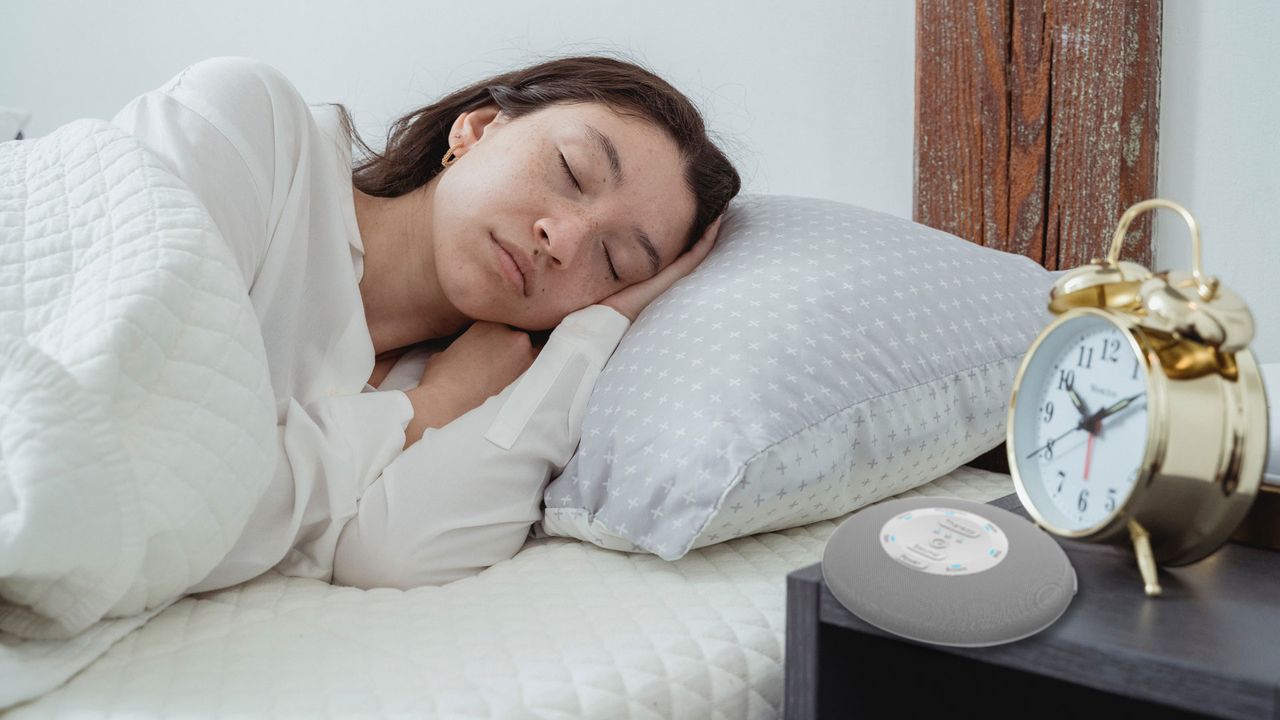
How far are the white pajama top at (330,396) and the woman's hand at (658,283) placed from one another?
3 cm

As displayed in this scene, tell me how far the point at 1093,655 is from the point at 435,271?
93cm

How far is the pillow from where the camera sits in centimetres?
86

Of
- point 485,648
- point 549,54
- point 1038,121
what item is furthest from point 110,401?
point 549,54

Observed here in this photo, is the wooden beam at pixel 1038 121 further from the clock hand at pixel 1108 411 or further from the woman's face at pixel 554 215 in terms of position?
the clock hand at pixel 1108 411

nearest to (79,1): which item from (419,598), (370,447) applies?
(370,447)

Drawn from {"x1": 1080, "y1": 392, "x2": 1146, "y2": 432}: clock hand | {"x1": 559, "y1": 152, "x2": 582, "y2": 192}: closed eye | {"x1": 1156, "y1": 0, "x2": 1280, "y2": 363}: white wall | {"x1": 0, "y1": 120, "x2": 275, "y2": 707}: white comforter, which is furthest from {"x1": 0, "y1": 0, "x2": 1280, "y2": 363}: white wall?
{"x1": 0, "y1": 120, "x2": 275, "y2": 707}: white comforter

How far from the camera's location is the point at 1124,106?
119cm

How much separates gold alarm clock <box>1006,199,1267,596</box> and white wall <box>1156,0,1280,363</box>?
2.19 ft

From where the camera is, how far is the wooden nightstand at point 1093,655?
48cm

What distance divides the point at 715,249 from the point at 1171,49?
589 mm

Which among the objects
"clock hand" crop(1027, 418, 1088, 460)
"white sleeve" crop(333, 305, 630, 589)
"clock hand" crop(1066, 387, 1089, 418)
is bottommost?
"white sleeve" crop(333, 305, 630, 589)

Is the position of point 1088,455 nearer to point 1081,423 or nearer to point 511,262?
point 1081,423

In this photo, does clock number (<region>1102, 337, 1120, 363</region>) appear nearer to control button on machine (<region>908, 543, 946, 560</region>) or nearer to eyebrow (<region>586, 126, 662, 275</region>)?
control button on machine (<region>908, 543, 946, 560</region>)

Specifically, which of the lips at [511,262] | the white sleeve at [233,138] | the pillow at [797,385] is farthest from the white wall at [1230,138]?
the white sleeve at [233,138]
